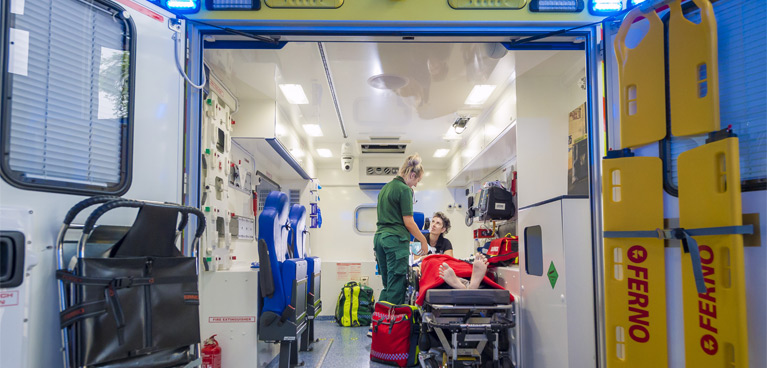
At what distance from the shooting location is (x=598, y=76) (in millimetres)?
2402

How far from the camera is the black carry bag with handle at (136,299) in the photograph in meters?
1.63

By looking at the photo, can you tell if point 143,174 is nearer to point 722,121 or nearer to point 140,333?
point 140,333

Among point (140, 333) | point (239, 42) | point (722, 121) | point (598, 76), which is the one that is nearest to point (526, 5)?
point (598, 76)

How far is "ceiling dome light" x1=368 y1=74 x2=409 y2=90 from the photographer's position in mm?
4441

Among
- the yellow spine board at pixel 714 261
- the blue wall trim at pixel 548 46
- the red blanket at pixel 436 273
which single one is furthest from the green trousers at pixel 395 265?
the yellow spine board at pixel 714 261

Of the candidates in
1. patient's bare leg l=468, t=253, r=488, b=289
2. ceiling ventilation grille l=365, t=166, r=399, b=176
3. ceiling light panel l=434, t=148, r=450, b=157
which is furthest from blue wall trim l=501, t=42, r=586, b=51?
ceiling ventilation grille l=365, t=166, r=399, b=176

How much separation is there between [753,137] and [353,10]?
5.84 ft

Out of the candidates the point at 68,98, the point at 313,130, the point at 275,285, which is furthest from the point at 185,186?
the point at 313,130

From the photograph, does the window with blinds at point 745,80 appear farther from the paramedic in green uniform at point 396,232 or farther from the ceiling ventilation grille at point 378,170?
the ceiling ventilation grille at point 378,170

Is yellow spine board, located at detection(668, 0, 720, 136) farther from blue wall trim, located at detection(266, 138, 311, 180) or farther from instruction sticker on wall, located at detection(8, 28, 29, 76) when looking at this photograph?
blue wall trim, located at detection(266, 138, 311, 180)

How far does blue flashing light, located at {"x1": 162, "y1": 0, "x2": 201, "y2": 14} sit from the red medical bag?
9.27 ft

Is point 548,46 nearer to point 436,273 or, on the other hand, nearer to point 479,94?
point 436,273

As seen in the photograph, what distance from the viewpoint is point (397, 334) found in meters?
4.10

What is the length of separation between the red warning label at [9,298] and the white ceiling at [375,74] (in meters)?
2.34
